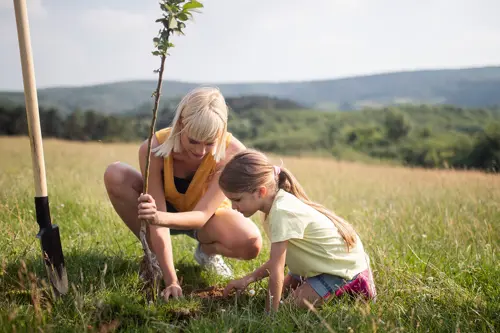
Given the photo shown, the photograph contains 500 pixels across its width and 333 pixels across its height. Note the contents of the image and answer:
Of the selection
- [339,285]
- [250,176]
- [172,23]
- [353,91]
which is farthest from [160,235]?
[353,91]

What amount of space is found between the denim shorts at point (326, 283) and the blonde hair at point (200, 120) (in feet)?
3.33

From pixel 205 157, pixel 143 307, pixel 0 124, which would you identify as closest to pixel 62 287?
pixel 143 307

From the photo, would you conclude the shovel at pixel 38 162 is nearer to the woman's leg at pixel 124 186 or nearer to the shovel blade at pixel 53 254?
the shovel blade at pixel 53 254

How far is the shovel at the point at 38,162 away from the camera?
2631 mm

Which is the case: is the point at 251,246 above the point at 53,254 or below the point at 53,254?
below

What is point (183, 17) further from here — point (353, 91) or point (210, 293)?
point (353, 91)

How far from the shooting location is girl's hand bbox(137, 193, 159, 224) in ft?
8.21

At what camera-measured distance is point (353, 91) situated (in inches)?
2547

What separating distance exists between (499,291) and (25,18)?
11.0 ft

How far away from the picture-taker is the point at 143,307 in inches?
98.7

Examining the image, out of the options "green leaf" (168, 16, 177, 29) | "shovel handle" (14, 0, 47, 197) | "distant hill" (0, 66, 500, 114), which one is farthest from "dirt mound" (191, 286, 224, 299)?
"distant hill" (0, 66, 500, 114)

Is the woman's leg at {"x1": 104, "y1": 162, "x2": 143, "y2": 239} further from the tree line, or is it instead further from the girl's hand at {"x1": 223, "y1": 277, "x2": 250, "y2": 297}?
the tree line

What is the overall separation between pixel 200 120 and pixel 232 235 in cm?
91

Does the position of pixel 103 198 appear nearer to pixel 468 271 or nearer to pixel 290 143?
pixel 468 271
